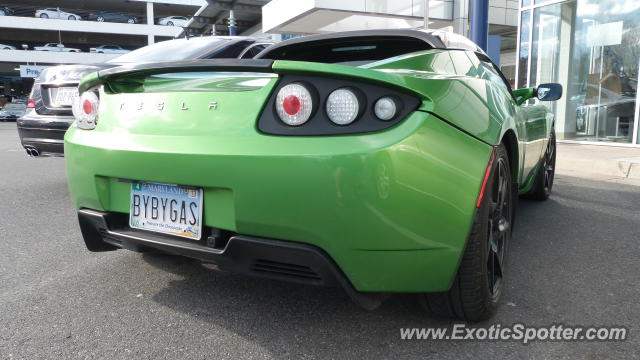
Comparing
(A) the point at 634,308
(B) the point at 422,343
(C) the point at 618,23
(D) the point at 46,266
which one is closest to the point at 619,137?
(C) the point at 618,23

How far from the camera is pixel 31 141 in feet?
14.8

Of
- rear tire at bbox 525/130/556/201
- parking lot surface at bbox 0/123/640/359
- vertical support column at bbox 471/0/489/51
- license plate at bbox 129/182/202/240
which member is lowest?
parking lot surface at bbox 0/123/640/359

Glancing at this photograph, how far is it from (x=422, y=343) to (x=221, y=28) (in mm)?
27425

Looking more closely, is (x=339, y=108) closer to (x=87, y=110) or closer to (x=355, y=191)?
(x=355, y=191)

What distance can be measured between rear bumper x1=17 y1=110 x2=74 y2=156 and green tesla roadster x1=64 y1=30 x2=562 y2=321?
2651mm

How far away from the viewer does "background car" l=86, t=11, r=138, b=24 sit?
4690 centimetres

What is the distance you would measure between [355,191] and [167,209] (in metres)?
0.77

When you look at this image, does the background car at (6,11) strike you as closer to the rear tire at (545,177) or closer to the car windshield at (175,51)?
the car windshield at (175,51)

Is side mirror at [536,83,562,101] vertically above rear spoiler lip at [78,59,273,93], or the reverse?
rear spoiler lip at [78,59,273,93]

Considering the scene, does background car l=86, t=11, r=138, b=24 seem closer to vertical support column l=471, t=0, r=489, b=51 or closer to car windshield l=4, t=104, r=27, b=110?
car windshield l=4, t=104, r=27, b=110

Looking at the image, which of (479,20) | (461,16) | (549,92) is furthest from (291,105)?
(461,16)

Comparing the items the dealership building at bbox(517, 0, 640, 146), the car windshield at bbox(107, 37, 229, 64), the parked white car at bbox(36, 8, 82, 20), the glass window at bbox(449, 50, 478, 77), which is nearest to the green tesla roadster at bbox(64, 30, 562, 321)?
the glass window at bbox(449, 50, 478, 77)

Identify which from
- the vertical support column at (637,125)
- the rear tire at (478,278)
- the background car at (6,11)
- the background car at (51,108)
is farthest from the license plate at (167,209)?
the background car at (6,11)

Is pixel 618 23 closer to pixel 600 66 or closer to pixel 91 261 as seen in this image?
pixel 600 66
